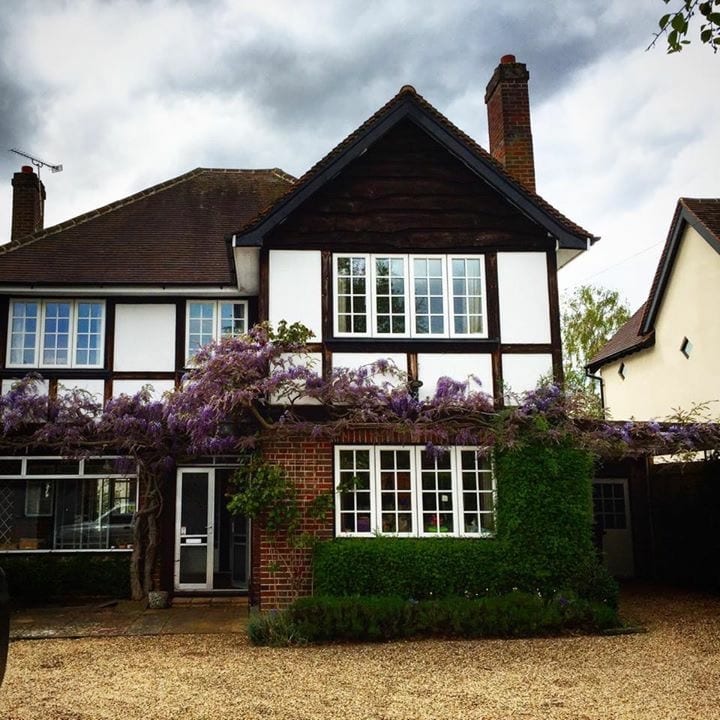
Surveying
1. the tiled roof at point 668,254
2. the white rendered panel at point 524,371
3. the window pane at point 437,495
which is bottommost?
the window pane at point 437,495

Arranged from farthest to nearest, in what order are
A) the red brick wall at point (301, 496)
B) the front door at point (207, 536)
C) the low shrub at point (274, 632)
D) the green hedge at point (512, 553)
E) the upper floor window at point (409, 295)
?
the front door at point (207, 536) < the upper floor window at point (409, 295) < the red brick wall at point (301, 496) < the green hedge at point (512, 553) < the low shrub at point (274, 632)

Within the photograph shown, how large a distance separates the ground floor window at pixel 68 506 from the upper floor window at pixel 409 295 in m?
5.71

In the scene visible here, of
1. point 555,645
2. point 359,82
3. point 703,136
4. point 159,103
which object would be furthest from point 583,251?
point 159,103

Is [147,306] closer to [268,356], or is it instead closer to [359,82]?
[268,356]

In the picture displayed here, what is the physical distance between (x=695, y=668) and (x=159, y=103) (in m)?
11.4

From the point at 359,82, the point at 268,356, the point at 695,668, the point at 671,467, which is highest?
the point at 359,82

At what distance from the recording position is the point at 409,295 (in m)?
12.5

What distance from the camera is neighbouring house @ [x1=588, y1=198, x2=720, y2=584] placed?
1493 centimetres

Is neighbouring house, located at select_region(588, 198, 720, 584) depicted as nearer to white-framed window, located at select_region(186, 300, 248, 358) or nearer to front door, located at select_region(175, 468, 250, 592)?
front door, located at select_region(175, 468, 250, 592)

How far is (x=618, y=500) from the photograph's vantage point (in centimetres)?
1650

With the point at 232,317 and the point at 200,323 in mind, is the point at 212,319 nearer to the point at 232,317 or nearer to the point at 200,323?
the point at 200,323

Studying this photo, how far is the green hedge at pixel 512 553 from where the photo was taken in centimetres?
1110

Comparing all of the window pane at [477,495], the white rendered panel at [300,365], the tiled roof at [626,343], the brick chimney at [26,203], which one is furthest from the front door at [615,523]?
the brick chimney at [26,203]

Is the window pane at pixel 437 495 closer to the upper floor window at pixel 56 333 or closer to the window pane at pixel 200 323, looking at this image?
the window pane at pixel 200 323
